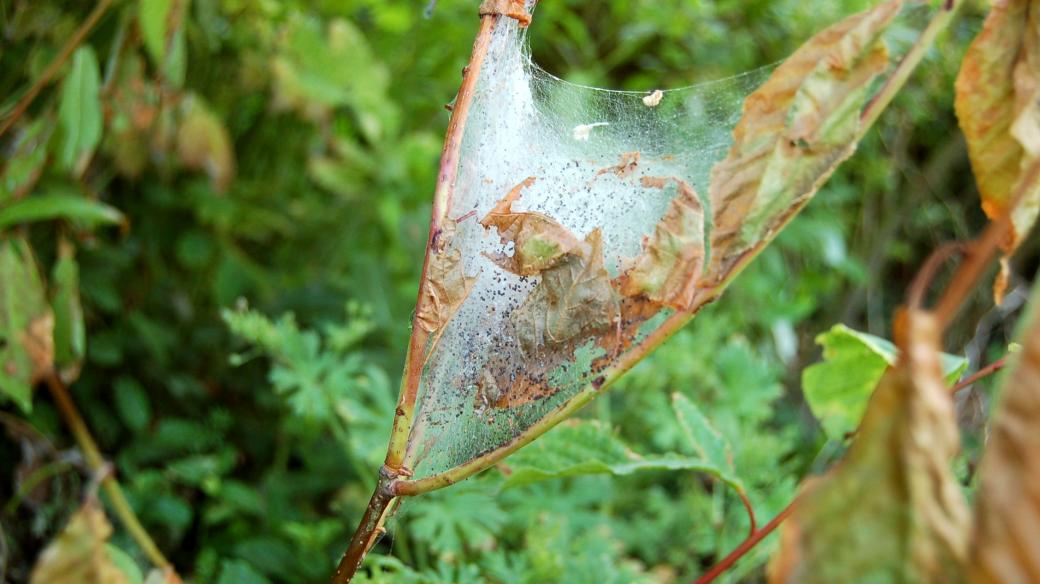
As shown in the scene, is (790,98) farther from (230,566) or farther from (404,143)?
(404,143)

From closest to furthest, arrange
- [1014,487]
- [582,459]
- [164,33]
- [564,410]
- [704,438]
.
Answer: [1014,487], [564,410], [582,459], [704,438], [164,33]

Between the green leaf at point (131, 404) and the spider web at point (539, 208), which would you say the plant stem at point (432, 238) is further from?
the green leaf at point (131, 404)

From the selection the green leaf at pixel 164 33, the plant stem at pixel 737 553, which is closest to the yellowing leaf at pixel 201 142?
the green leaf at pixel 164 33

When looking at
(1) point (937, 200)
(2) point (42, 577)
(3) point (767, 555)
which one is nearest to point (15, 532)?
(2) point (42, 577)

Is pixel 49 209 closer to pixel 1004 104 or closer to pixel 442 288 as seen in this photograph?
pixel 442 288

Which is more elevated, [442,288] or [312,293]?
[442,288]

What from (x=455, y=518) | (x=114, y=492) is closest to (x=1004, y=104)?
(x=455, y=518)
